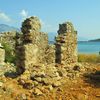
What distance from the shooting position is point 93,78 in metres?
16.9

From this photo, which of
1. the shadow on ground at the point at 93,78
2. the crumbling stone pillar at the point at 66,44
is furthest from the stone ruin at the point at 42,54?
the shadow on ground at the point at 93,78

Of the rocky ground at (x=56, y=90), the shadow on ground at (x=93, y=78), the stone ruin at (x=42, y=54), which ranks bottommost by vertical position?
the rocky ground at (x=56, y=90)

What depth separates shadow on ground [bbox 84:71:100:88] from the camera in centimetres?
1605

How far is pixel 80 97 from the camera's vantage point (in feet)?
47.1

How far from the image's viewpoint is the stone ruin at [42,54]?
15.7 meters

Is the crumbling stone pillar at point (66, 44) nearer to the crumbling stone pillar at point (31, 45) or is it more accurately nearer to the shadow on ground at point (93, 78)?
the crumbling stone pillar at point (31, 45)

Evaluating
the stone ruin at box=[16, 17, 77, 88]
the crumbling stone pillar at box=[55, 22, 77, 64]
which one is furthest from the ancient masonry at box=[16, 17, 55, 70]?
the crumbling stone pillar at box=[55, 22, 77, 64]

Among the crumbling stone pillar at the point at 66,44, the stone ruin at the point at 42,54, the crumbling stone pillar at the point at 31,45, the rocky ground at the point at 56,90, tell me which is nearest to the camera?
the rocky ground at the point at 56,90

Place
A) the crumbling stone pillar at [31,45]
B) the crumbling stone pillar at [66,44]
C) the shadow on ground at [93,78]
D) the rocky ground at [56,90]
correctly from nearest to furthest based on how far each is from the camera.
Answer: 1. the rocky ground at [56,90]
2. the shadow on ground at [93,78]
3. the crumbling stone pillar at [31,45]
4. the crumbling stone pillar at [66,44]

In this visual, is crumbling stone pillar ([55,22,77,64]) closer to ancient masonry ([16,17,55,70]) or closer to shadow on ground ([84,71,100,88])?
ancient masonry ([16,17,55,70])

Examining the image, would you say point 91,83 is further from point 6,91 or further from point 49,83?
point 6,91

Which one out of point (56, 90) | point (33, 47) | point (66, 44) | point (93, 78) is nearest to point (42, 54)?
point (66, 44)

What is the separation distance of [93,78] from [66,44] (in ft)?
15.7

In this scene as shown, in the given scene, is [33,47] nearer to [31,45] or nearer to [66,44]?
[31,45]
